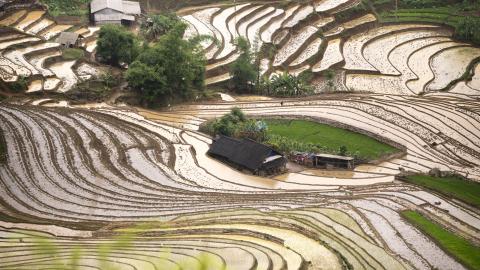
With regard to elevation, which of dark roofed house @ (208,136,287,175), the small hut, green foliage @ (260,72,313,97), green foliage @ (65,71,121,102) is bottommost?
the small hut

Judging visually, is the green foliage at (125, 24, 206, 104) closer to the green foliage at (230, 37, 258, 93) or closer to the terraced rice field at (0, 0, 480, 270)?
the terraced rice field at (0, 0, 480, 270)

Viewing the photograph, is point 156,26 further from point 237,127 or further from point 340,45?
point 237,127

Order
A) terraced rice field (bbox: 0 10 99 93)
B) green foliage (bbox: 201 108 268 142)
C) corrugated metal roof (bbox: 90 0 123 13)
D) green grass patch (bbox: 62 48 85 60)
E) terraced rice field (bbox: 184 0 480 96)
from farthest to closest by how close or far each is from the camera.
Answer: corrugated metal roof (bbox: 90 0 123 13) → terraced rice field (bbox: 184 0 480 96) → green grass patch (bbox: 62 48 85 60) → terraced rice field (bbox: 0 10 99 93) → green foliage (bbox: 201 108 268 142)

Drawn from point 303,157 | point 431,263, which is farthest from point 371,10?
point 431,263

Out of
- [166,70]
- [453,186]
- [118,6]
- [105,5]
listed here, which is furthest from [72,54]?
[453,186]

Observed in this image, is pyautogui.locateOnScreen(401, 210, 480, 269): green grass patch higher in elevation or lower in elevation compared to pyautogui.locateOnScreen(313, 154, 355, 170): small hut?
lower

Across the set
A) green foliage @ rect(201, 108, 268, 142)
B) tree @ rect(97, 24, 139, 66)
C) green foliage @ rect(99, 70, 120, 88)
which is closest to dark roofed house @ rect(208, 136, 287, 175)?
green foliage @ rect(201, 108, 268, 142)

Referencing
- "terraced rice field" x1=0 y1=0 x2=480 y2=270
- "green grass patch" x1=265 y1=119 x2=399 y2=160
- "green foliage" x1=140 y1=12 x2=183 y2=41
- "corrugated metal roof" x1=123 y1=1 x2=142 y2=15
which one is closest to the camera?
"terraced rice field" x1=0 y1=0 x2=480 y2=270
